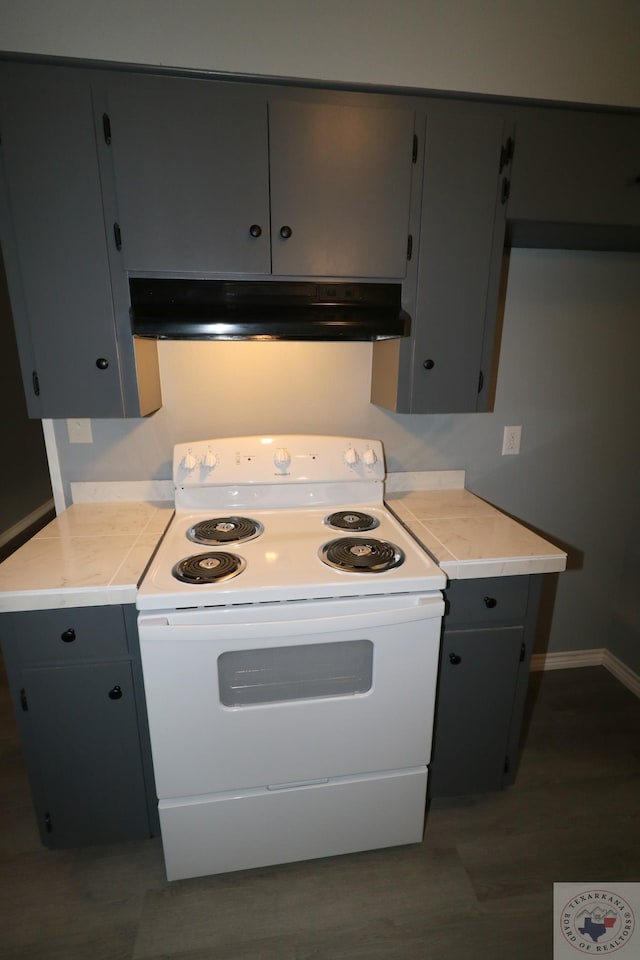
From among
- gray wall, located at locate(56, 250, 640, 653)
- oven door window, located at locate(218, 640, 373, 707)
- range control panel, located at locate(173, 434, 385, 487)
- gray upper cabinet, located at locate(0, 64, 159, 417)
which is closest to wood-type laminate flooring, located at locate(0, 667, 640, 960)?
oven door window, located at locate(218, 640, 373, 707)

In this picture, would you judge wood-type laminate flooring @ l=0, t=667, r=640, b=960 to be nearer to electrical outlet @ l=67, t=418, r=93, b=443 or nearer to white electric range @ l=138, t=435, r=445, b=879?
white electric range @ l=138, t=435, r=445, b=879

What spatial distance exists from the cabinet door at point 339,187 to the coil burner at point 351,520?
0.82 meters

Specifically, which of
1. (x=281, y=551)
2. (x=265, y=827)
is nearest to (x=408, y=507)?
(x=281, y=551)

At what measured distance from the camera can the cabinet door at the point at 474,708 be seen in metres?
1.52

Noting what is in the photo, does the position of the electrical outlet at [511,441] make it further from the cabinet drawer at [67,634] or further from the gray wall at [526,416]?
the cabinet drawer at [67,634]

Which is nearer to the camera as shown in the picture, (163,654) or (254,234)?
(163,654)

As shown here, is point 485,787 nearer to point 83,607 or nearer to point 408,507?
point 408,507

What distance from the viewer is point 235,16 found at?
1.31 metres

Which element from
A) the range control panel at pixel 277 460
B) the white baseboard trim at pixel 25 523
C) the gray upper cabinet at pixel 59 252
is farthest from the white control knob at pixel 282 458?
the white baseboard trim at pixel 25 523

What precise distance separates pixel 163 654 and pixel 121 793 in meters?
0.61

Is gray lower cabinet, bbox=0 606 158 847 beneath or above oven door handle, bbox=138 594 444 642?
beneath

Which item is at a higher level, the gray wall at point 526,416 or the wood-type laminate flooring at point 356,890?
the gray wall at point 526,416

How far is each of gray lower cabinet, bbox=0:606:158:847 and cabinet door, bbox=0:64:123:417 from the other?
67 cm

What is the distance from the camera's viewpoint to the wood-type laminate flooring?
1.30 m
